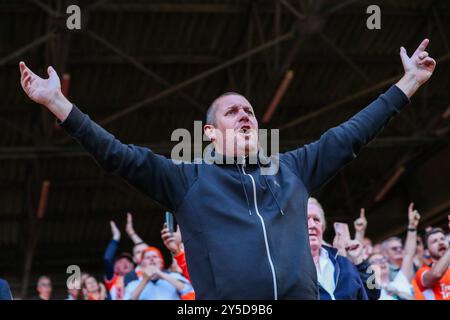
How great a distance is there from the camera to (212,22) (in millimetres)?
13492

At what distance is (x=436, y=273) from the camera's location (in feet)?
23.9

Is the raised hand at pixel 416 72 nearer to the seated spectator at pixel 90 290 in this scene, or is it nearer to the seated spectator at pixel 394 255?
the seated spectator at pixel 394 255

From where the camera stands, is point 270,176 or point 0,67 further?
point 0,67

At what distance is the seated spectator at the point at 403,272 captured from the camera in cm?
810

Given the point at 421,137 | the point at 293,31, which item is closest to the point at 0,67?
the point at 293,31

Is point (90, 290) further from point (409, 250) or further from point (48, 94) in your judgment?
point (48, 94)

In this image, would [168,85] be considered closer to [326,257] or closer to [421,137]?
[421,137]

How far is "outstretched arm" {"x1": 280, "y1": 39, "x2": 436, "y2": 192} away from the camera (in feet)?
12.7

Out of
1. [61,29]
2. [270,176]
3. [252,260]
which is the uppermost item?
[61,29]

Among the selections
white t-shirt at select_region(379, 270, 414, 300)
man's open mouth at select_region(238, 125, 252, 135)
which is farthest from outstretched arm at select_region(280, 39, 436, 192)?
white t-shirt at select_region(379, 270, 414, 300)
